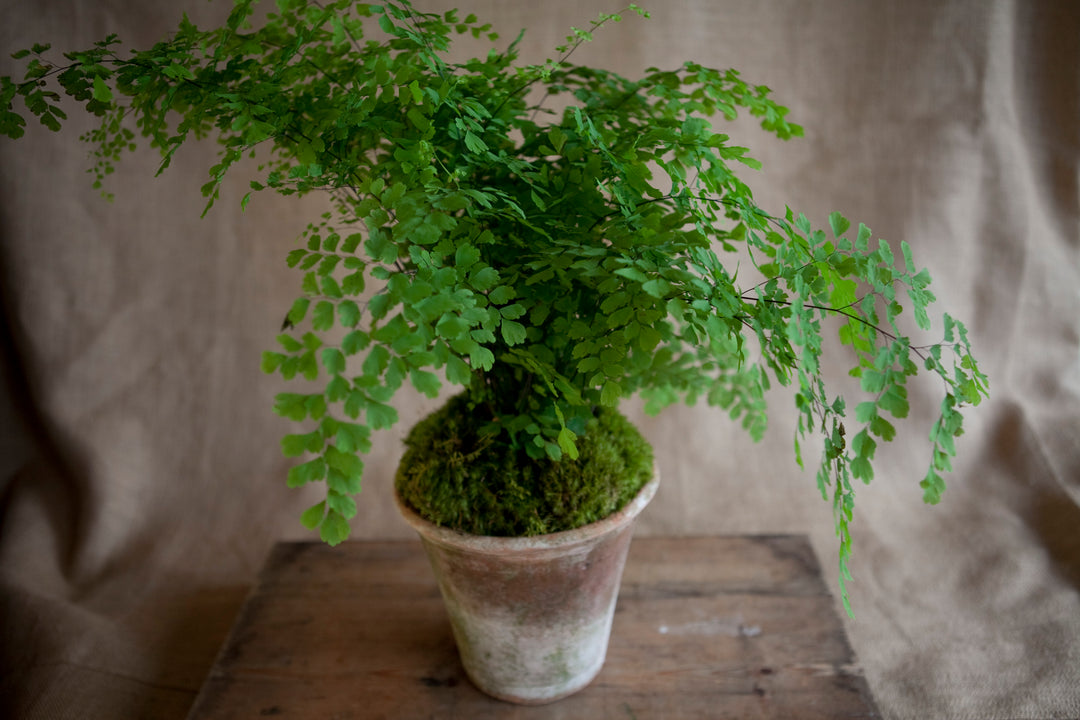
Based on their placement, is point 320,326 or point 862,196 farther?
point 862,196

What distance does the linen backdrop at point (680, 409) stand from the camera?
182 cm

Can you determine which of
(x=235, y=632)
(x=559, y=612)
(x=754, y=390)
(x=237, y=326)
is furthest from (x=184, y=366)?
(x=754, y=390)

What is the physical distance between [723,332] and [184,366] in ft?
5.53

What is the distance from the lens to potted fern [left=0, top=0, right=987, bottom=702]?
0.79 meters

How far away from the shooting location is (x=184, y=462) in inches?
83.6

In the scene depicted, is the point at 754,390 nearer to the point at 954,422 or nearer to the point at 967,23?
the point at 954,422

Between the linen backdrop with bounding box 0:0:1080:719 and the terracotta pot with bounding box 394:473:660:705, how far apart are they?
2.31 feet

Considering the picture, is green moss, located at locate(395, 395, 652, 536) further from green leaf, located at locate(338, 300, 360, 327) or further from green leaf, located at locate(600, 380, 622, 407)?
green leaf, located at locate(338, 300, 360, 327)

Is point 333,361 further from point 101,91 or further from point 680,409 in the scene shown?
point 680,409

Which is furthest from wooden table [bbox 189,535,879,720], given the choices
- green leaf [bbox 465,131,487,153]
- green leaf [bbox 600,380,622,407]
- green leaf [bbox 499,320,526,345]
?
green leaf [bbox 465,131,487,153]

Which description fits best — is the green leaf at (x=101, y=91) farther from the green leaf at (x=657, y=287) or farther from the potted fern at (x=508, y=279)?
the green leaf at (x=657, y=287)

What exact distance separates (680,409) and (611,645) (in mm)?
873

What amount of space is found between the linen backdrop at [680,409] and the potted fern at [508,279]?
32.8 inches

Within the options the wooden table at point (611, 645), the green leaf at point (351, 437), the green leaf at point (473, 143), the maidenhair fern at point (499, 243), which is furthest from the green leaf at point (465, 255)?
the wooden table at point (611, 645)
